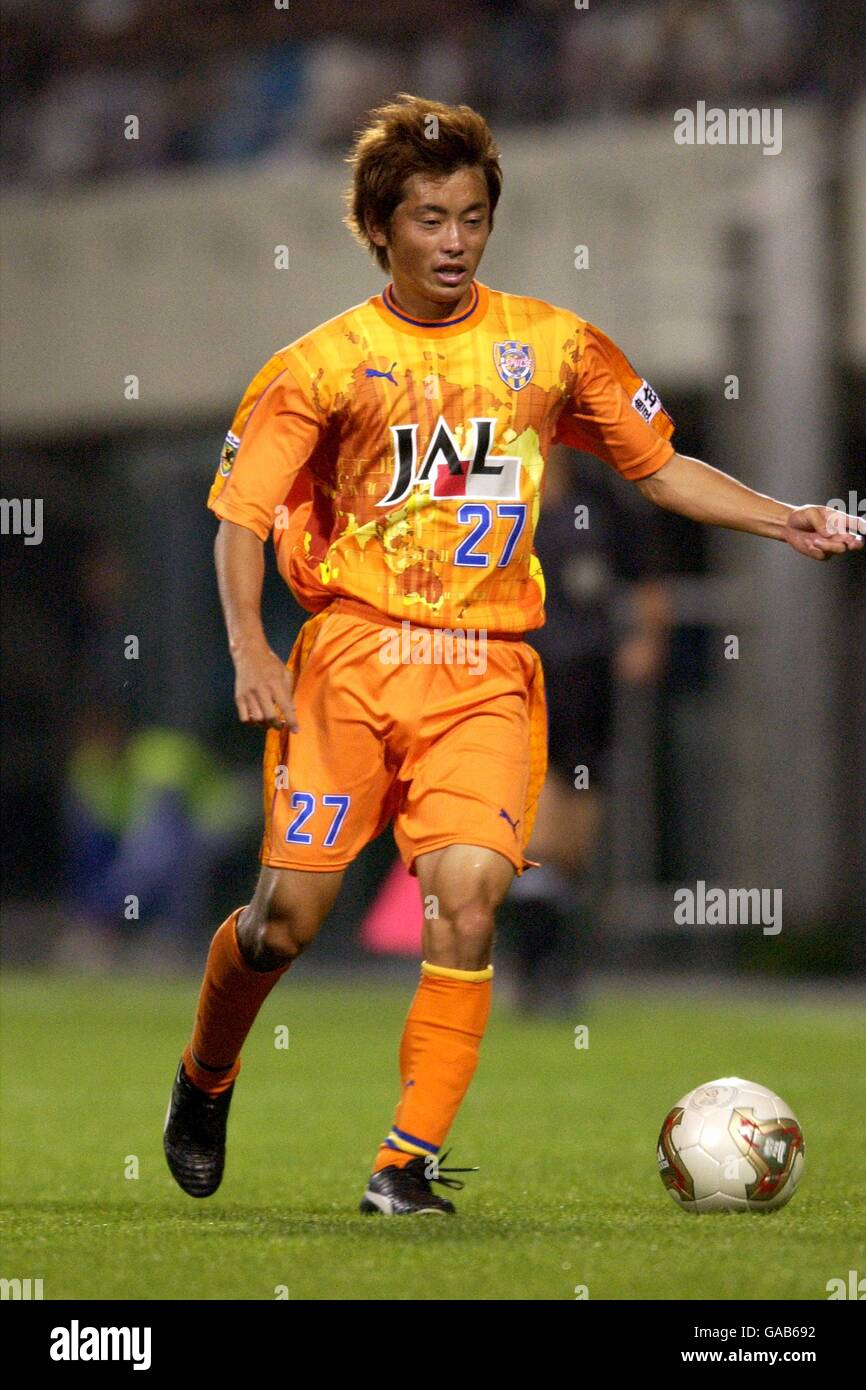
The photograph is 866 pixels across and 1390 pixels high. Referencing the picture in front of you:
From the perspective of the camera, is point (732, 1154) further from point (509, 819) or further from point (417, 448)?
point (417, 448)

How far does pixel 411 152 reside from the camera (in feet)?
17.4

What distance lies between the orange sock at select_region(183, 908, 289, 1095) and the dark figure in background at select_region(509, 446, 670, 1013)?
4993 mm

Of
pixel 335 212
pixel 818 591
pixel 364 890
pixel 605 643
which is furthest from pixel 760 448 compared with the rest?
pixel 605 643

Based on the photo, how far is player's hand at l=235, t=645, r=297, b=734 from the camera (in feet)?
16.5

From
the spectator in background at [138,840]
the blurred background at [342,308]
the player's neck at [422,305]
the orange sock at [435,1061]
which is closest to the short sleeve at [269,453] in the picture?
the player's neck at [422,305]

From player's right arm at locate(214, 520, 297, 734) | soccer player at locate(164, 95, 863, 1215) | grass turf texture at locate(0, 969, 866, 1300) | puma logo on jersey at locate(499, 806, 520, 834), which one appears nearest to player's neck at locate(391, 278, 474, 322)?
soccer player at locate(164, 95, 863, 1215)

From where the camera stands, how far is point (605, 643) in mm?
10938

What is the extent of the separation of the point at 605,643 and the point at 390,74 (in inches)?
328

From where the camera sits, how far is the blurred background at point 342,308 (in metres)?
16.2

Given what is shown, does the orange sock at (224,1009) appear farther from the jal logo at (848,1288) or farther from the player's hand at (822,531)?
the jal logo at (848,1288)

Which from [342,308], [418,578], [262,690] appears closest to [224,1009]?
[262,690]

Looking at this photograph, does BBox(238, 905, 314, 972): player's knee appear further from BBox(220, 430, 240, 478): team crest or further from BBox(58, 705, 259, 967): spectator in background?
BBox(58, 705, 259, 967): spectator in background

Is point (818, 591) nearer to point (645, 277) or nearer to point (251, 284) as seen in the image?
point (645, 277)

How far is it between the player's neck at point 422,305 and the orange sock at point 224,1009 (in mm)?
1346
